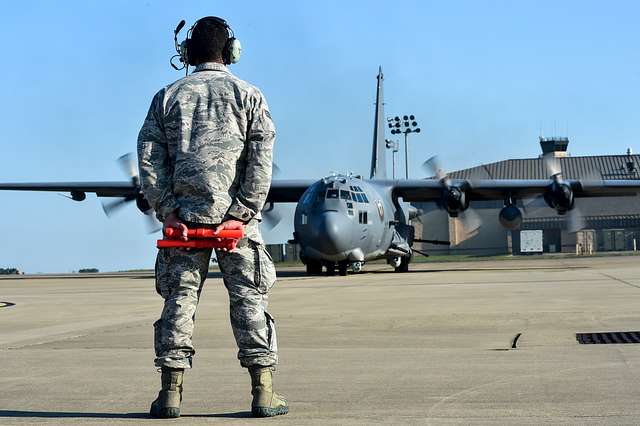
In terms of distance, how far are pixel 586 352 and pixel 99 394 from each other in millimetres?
4379

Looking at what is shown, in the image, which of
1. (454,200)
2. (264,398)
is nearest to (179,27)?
(264,398)

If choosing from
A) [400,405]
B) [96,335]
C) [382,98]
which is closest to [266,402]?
[400,405]

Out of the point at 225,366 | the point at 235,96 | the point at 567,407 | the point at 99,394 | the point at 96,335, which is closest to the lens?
the point at 567,407

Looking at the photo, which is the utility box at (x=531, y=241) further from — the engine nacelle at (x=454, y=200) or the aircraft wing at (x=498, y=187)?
the engine nacelle at (x=454, y=200)

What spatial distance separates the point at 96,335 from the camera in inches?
461

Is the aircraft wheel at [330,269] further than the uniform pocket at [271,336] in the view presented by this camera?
Yes

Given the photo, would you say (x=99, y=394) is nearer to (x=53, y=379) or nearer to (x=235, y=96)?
(x=53, y=379)

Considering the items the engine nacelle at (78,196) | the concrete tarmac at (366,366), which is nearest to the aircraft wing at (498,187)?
the engine nacelle at (78,196)

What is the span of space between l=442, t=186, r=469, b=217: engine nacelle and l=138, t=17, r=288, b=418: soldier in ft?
107

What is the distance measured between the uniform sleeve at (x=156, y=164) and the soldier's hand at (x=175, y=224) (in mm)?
44

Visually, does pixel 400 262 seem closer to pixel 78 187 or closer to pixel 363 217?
pixel 363 217

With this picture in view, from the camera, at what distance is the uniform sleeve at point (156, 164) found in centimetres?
599

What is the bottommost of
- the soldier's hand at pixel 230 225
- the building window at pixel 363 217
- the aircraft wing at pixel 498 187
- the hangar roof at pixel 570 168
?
the soldier's hand at pixel 230 225

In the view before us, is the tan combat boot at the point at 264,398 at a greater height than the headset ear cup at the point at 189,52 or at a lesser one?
lesser
